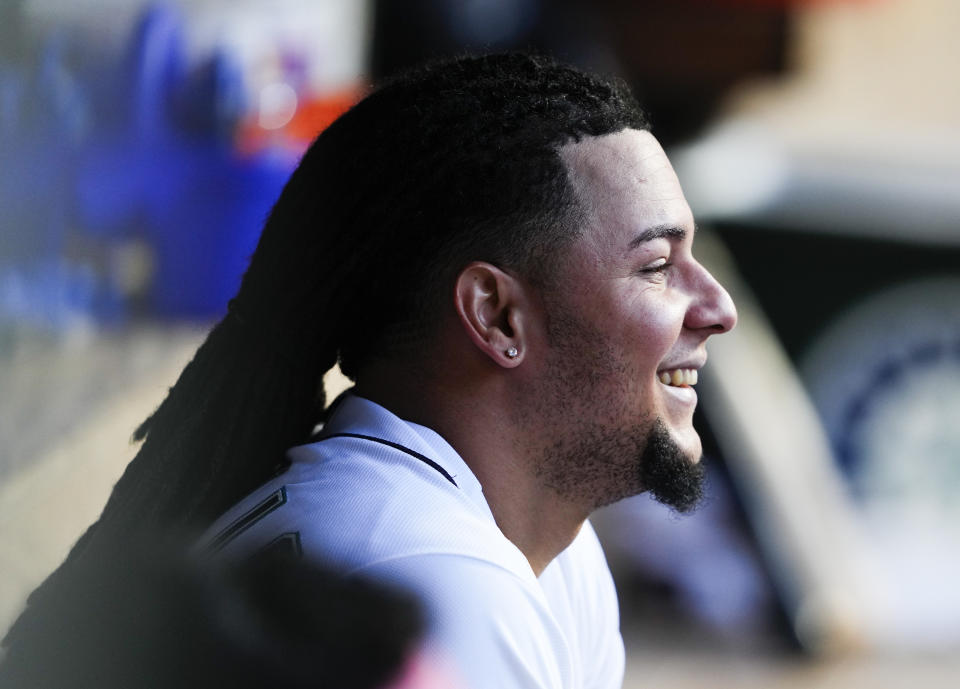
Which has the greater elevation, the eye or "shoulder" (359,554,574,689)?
the eye

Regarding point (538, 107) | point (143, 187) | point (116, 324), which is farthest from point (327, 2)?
point (538, 107)

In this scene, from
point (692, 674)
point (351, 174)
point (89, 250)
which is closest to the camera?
point (351, 174)

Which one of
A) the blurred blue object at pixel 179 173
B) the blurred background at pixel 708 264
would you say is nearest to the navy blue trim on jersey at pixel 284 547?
the blurred background at pixel 708 264

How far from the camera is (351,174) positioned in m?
1.98

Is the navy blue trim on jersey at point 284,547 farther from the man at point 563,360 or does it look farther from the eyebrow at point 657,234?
the eyebrow at point 657,234

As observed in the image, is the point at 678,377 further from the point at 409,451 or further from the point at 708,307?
the point at 409,451

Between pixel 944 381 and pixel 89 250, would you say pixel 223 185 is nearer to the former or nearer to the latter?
pixel 89 250

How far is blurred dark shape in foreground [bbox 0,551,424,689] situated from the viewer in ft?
3.31

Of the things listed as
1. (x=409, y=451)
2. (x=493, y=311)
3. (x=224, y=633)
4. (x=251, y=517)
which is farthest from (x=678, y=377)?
(x=224, y=633)

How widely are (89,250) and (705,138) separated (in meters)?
3.93

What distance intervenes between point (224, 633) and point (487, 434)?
97cm

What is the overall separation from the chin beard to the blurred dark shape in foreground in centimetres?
85

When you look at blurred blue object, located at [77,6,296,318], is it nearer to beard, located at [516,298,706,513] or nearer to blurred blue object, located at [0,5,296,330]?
blurred blue object, located at [0,5,296,330]

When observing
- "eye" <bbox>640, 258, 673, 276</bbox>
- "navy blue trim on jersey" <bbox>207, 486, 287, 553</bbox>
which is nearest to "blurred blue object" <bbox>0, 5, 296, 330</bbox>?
"navy blue trim on jersey" <bbox>207, 486, 287, 553</bbox>
